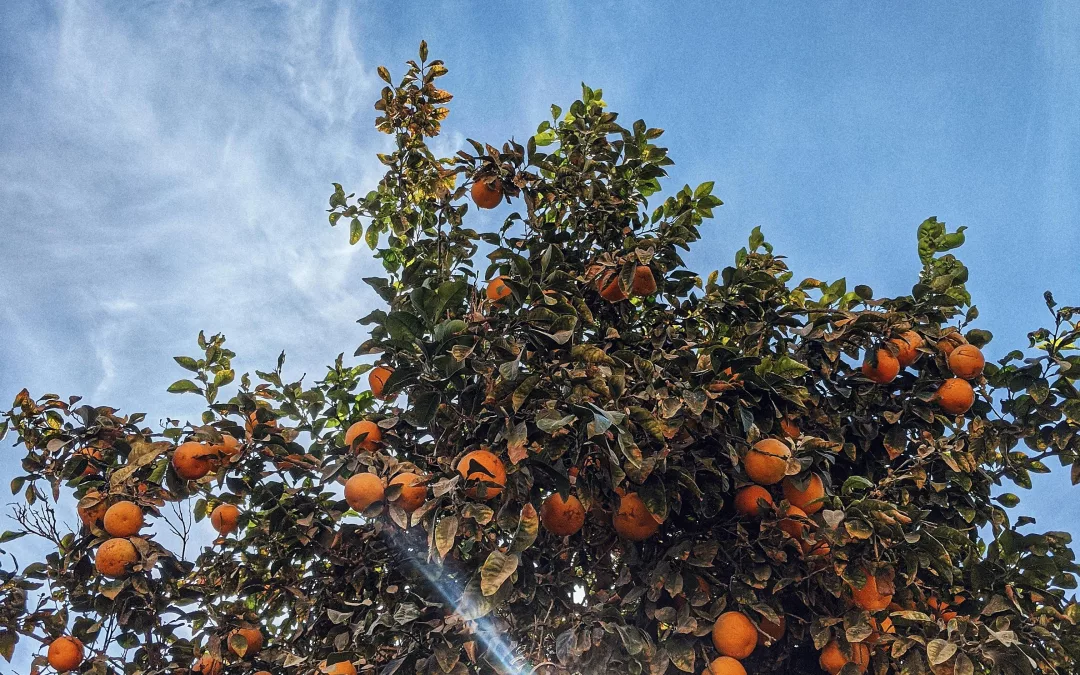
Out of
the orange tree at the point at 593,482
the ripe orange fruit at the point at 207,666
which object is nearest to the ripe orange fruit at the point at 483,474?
the orange tree at the point at 593,482

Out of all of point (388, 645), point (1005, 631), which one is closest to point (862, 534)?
point (1005, 631)

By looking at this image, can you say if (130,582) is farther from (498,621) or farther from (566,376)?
(566,376)

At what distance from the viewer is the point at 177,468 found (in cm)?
327

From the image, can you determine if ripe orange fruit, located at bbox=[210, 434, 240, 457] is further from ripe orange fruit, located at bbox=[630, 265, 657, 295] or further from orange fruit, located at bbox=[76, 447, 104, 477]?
ripe orange fruit, located at bbox=[630, 265, 657, 295]

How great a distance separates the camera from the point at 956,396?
362 centimetres

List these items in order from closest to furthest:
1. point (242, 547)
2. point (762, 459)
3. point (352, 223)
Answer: point (762, 459) < point (242, 547) < point (352, 223)

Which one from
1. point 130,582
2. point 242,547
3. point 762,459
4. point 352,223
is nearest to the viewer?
point 762,459

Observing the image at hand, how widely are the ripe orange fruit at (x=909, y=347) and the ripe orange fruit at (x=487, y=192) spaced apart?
193 centimetres

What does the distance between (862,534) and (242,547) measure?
2637 mm

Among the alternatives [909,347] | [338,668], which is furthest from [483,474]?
[909,347]

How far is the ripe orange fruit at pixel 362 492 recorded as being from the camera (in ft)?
9.45

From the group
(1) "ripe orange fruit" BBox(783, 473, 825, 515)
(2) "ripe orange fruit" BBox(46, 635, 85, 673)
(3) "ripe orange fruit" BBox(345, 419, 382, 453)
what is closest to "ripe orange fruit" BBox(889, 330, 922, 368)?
(1) "ripe orange fruit" BBox(783, 473, 825, 515)

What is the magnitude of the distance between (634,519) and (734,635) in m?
0.54

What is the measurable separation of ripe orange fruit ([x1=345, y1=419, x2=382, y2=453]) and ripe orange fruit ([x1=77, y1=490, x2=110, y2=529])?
0.98 m
